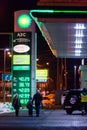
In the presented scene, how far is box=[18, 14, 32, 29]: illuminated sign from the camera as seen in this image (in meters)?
47.6

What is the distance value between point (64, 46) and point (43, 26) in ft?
43.1

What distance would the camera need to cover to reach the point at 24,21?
156 feet

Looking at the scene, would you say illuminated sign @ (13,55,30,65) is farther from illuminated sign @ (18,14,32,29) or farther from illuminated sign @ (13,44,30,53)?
illuminated sign @ (18,14,32,29)

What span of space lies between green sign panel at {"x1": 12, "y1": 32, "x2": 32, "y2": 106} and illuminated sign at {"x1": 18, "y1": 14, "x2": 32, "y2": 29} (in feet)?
3.55

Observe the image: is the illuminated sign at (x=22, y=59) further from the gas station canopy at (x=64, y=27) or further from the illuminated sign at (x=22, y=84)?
the gas station canopy at (x=64, y=27)

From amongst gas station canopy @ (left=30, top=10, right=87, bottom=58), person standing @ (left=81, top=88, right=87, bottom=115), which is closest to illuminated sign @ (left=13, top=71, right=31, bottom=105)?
gas station canopy @ (left=30, top=10, right=87, bottom=58)

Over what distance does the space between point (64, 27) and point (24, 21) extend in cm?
1705

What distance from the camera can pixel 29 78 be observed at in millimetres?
47094

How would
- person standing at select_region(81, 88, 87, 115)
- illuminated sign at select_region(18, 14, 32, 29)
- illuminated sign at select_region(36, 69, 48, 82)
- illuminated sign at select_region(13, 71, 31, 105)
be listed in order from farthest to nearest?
illuminated sign at select_region(36, 69, 48, 82), illuminated sign at select_region(18, 14, 32, 29), illuminated sign at select_region(13, 71, 31, 105), person standing at select_region(81, 88, 87, 115)

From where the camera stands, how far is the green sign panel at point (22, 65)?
46938mm

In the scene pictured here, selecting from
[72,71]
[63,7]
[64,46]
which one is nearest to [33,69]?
[64,46]

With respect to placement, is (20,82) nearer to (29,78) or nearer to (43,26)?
(29,78)

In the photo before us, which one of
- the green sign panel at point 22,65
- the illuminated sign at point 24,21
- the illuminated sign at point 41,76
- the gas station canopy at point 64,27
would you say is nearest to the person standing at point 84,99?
the gas station canopy at point 64,27

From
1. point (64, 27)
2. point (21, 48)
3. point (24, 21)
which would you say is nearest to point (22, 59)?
point (21, 48)
